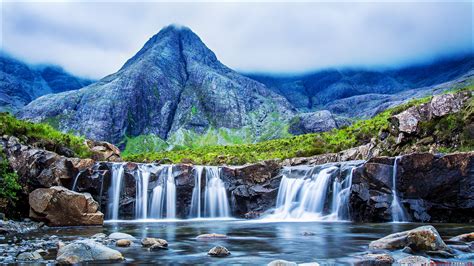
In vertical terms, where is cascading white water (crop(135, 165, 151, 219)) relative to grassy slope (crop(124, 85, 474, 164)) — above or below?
below

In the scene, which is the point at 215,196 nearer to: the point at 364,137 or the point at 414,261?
the point at 364,137

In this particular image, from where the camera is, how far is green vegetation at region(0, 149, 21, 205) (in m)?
34.1

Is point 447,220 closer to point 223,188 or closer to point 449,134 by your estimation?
point 449,134

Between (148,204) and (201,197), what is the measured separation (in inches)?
229

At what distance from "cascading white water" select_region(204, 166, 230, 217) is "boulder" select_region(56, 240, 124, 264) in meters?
29.4

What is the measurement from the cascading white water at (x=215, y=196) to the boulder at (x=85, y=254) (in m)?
29.4

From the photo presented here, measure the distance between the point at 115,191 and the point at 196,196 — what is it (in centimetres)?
874

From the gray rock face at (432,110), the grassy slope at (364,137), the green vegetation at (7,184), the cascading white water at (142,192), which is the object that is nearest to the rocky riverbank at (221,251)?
the green vegetation at (7,184)

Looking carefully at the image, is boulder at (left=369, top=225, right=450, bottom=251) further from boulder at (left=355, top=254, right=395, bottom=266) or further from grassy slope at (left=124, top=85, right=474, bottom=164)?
grassy slope at (left=124, top=85, right=474, bottom=164)

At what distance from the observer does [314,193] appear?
42188mm

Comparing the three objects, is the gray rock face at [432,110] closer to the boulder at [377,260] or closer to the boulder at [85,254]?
the boulder at [377,260]

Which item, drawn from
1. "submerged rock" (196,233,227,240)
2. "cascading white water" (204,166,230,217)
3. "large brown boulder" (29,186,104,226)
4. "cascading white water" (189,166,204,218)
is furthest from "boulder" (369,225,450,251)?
"cascading white water" (189,166,204,218)

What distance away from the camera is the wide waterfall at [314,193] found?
39594 millimetres

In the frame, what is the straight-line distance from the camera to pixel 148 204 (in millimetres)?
46469
